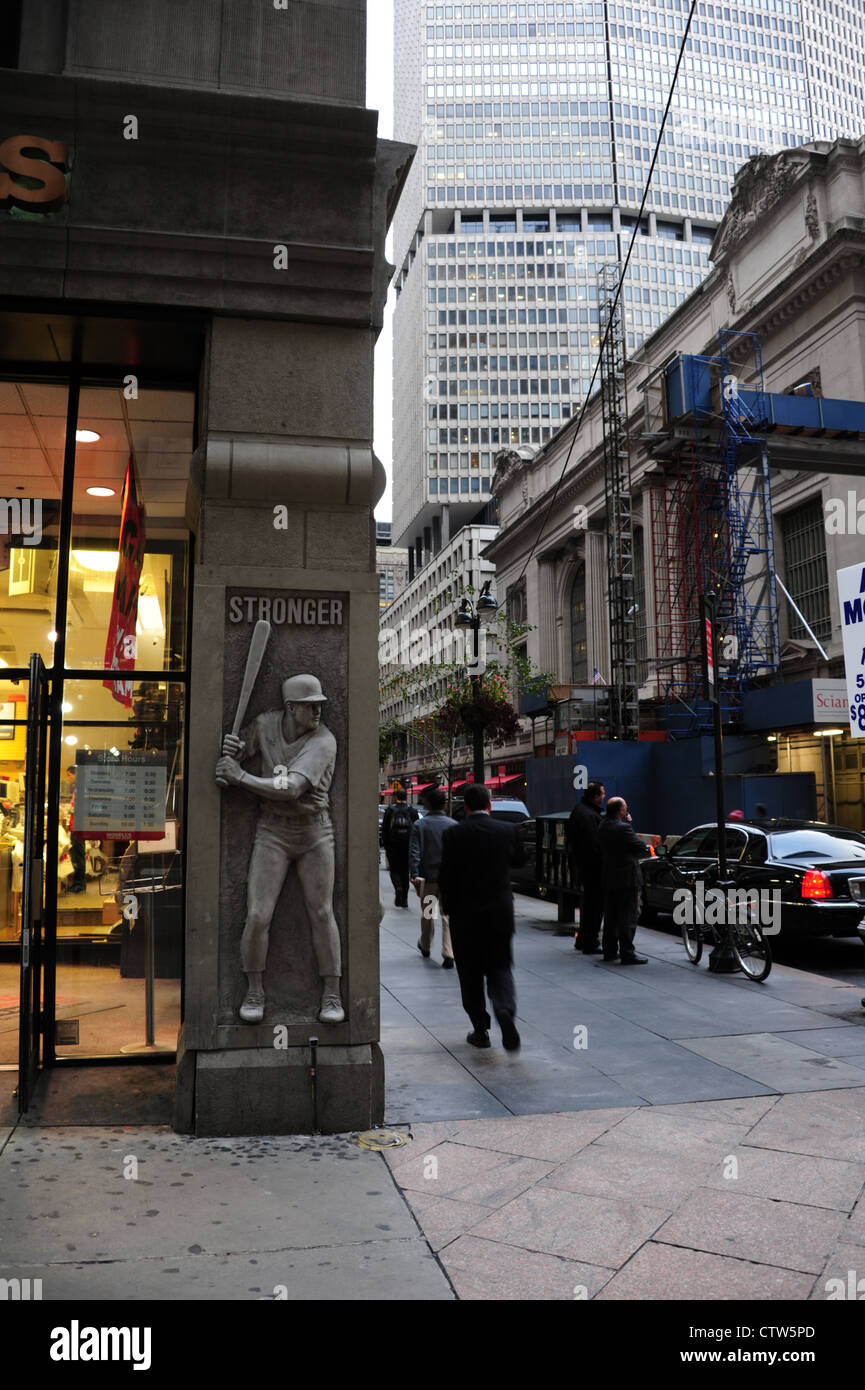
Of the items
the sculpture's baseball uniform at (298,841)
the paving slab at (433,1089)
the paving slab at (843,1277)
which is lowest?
the paving slab at (433,1089)

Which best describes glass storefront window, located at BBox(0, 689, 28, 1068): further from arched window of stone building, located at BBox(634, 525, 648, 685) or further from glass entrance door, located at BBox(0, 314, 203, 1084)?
arched window of stone building, located at BBox(634, 525, 648, 685)

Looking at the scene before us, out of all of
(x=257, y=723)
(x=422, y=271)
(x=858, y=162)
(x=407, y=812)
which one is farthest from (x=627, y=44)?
(x=257, y=723)

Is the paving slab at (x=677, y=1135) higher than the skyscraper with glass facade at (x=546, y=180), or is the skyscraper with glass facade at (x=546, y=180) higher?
the skyscraper with glass facade at (x=546, y=180)

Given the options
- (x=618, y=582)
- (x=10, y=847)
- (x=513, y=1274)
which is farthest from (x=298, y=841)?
(x=618, y=582)

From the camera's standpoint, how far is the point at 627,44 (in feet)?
399

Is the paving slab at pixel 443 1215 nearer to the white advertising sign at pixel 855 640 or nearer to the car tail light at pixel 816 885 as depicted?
the white advertising sign at pixel 855 640

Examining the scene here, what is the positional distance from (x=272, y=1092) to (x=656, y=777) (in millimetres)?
25295

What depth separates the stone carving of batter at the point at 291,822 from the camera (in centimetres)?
570

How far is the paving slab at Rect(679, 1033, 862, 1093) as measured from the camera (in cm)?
671

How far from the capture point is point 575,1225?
4316 mm

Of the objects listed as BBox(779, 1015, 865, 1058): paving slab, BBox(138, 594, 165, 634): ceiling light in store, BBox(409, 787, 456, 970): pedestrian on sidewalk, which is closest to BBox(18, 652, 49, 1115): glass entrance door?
BBox(138, 594, 165, 634): ceiling light in store

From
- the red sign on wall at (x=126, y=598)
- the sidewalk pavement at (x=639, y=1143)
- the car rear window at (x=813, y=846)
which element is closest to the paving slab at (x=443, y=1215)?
the sidewalk pavement at (x=639, y=1143)

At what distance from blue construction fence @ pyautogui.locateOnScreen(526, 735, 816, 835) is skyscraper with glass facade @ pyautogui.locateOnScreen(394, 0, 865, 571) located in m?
85.9
